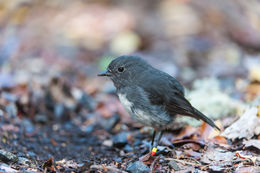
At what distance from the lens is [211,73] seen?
7129 mm

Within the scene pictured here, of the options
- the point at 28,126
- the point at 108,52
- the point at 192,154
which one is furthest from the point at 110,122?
the point at 108,52

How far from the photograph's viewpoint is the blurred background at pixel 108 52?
17.9 feet

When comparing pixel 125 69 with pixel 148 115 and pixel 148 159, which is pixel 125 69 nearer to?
pixel 148 115

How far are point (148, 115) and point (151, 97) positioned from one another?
0.21 metres

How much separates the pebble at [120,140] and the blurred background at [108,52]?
21.9 inches

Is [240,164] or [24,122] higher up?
[24,122]

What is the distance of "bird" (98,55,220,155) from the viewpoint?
12.9ft

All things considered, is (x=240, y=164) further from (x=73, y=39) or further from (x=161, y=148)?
(x=73, y=39)

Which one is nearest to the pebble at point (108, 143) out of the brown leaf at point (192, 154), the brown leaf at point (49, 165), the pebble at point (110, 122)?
the pebble at point (110, 122)

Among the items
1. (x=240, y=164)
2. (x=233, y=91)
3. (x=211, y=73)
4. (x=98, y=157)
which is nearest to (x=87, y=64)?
(x=211, y=73)

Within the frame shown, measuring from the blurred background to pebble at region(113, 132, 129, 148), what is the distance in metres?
0.56

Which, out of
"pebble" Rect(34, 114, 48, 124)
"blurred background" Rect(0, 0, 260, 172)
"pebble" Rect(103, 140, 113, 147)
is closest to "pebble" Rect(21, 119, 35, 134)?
"blurred background" Rect(0, 0, 260, 172)

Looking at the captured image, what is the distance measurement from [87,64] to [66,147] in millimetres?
3218

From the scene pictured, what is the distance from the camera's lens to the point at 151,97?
3.98 metres
